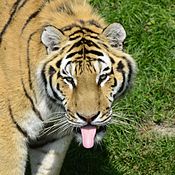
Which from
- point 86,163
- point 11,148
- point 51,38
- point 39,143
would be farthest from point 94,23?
point 86,163

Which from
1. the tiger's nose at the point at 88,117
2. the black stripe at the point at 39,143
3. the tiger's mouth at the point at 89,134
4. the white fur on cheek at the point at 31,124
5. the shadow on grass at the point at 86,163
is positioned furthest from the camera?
the shadow on grass at the point at 86,163

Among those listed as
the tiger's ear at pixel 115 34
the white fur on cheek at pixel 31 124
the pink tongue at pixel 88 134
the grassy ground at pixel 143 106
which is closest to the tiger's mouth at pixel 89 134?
the pink tongue at pixel 88 134

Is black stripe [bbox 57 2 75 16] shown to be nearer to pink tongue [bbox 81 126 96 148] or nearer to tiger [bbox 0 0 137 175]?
tiger [bbox 0 0 137 175]

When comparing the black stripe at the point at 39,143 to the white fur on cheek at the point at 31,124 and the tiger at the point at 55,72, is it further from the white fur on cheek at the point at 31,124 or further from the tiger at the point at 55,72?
the white fur on cheek at the point at 31,124

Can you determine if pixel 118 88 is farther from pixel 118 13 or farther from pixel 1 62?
pixel 118 13

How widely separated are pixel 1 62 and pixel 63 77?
36 cm

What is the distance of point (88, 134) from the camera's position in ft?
10.1

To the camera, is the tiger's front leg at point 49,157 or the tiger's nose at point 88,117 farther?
the tiger's front leg at point 49,157

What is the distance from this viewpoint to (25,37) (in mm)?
3246

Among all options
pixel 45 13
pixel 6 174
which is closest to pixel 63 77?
pixel 45 13

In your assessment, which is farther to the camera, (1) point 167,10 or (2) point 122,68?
(1) point 167,10

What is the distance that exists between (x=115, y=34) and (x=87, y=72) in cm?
22

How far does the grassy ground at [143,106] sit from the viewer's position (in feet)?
13.6

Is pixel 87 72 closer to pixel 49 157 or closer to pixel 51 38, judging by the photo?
pixel 51 38
